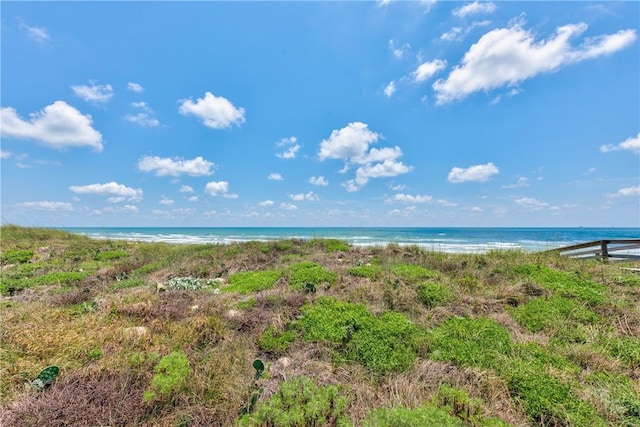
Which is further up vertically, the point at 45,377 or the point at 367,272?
the point at 367,272

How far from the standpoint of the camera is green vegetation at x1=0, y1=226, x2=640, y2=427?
2623 millimetres

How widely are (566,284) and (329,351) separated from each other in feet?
19.6

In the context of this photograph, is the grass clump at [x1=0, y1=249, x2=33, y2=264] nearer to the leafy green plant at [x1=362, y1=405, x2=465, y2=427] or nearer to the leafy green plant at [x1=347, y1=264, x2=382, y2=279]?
the leafy green plant at [x1=347, y1=264, x2=382, y2=279]

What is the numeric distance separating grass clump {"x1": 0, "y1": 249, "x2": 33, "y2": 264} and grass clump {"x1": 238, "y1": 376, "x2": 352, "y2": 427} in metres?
13.7

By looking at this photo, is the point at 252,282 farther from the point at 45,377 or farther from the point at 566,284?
the point at 566,284

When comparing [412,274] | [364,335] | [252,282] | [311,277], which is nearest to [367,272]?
[412,274]

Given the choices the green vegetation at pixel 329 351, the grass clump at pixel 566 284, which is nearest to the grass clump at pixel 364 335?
the green vegetation at pixel 329 351

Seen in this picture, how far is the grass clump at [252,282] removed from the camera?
6.55 meters

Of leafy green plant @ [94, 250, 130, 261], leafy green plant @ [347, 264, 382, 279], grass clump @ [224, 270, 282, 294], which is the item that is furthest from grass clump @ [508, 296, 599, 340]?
leafy green plant @ [94, 250, 130, 261]

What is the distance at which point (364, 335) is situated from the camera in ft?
13.4

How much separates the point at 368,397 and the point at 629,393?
2.87 m

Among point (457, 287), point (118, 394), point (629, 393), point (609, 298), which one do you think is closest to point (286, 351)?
point (118, 394)

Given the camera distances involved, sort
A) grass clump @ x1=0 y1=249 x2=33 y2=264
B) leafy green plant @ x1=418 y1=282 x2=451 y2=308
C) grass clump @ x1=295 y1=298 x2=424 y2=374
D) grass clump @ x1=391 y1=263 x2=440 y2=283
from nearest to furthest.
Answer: grass clump @ x1=295 y1=298 x2=424 y2=374
leafy green plant @ x1=418 y1=282 x2=451 y2=308
grass clump @ x1=391 y1=263 x2=440 y2=283
grass clump @ x1=0 y1=249 x2=33 y2=264

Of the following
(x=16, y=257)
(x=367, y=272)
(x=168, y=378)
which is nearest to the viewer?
(x=168, y=378)
